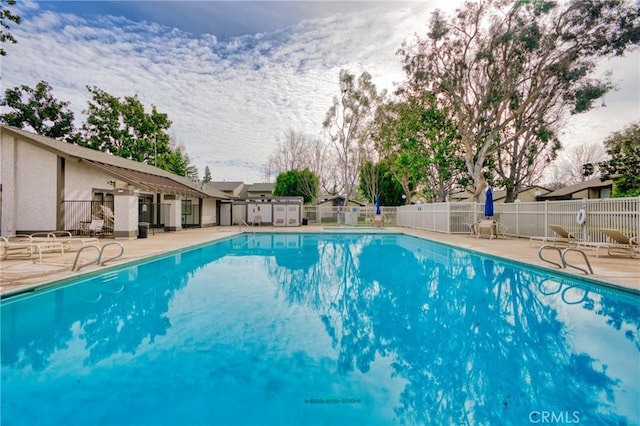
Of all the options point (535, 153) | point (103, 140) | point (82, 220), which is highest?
point (103, 140)

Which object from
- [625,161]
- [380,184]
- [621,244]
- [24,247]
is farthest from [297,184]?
[621,244]

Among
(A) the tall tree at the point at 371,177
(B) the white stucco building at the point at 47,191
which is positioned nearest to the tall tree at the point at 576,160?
(A) the tall tree at the point at 371,177

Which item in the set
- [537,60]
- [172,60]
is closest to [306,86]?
[172,60]

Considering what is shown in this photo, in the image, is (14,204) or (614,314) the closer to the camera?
(614,314)

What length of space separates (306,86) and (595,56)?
15.0m

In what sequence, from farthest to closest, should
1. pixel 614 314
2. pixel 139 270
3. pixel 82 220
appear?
1. pixel 82 220
2. pixel 139 270
3. pixel 614 314

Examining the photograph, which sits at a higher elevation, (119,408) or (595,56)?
(595,56)

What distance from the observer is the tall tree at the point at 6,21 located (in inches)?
573

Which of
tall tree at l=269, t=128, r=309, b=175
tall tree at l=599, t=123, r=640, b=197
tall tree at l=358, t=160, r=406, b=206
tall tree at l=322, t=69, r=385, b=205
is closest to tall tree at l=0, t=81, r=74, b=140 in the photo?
tall tree at l=269, t=128, r=309, b=175

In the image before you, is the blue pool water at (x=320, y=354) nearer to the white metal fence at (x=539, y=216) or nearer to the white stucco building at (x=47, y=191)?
the white metal fence at (x=539, y=216)

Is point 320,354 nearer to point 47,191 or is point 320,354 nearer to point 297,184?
point 47,191

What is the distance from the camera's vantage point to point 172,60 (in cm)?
1556

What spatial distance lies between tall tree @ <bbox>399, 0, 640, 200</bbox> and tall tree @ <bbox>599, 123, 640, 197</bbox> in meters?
5.95

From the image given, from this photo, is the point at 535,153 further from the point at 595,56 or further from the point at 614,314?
Result: the point at 614,314
